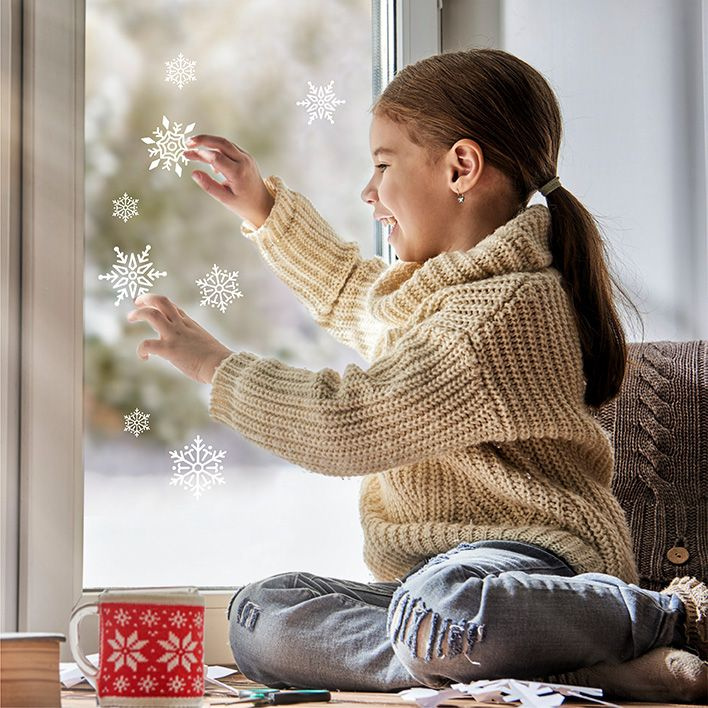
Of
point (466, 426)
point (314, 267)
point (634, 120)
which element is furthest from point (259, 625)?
point (634, 120)

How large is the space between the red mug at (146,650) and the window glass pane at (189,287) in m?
0.73

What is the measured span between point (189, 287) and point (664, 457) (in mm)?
736

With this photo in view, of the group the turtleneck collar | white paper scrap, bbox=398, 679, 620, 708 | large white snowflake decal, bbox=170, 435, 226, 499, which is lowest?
white paper scrap, bbox=398, 679, 620, 708

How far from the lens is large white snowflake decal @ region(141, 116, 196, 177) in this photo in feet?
5.39

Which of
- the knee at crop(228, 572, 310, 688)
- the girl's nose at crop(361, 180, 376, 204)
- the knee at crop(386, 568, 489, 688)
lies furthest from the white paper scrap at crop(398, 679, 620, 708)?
the girl's nose at crop(361, 180, 376, 204)

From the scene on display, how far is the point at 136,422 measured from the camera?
160cm

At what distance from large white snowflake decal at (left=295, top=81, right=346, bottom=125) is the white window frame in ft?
1.17

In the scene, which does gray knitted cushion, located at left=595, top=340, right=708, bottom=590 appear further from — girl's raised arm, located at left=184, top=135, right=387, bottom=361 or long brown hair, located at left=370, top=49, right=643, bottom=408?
girl's raised arm, located at left=184, top=135, right=387, bottom=361

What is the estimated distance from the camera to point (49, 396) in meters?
1.56

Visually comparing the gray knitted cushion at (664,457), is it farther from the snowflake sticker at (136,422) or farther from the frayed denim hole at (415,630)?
the snowflake sticker at (136,422)

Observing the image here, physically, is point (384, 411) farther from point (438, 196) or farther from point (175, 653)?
point (175, 653)

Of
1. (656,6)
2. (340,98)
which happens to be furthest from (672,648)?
(656,6)

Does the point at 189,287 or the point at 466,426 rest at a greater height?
the point at 189,287

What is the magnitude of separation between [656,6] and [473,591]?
1157 millimetres
